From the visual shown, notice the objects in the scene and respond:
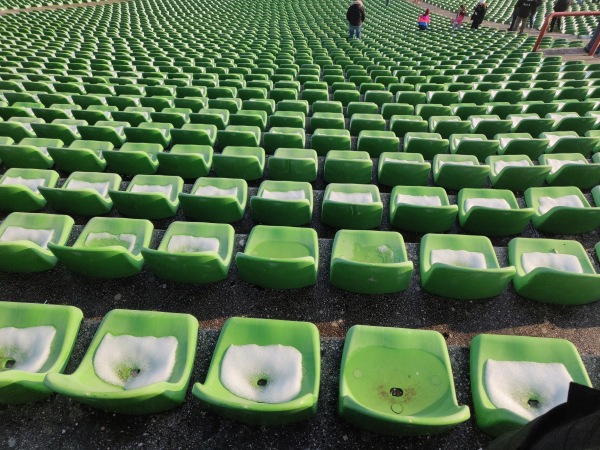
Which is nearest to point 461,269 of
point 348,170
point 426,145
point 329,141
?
point 348,170

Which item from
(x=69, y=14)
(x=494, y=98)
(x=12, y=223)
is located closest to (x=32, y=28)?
(x=69, y=14)

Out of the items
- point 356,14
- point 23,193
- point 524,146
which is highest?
point 356,14

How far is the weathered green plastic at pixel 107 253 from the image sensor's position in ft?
7.07

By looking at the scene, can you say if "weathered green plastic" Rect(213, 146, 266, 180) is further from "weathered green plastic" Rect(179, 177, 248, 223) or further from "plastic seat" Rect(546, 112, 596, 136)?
"plastic seat" Rect(546, 112, 596, 136)

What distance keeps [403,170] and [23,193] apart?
11.5 feet

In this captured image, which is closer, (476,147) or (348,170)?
(348,170)

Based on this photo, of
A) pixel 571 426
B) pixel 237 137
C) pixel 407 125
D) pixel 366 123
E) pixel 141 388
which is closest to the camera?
pixel 571 426

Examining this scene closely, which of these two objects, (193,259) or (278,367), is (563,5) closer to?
(193,259)

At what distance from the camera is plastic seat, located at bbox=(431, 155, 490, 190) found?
3.27 meters

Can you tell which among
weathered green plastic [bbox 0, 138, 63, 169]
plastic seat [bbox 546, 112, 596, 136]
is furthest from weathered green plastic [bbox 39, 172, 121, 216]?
plastic seat [bbox 546, 112, 596, 136]

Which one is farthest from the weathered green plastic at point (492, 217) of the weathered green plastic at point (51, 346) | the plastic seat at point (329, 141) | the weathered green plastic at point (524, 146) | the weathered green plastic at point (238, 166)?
the weathered green plastic at point (51, 346)

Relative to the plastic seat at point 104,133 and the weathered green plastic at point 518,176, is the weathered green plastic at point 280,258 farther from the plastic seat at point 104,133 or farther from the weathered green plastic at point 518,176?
the plastic seat at point 104,133

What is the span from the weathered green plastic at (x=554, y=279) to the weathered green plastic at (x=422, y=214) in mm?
516

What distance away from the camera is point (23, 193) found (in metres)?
2.97
